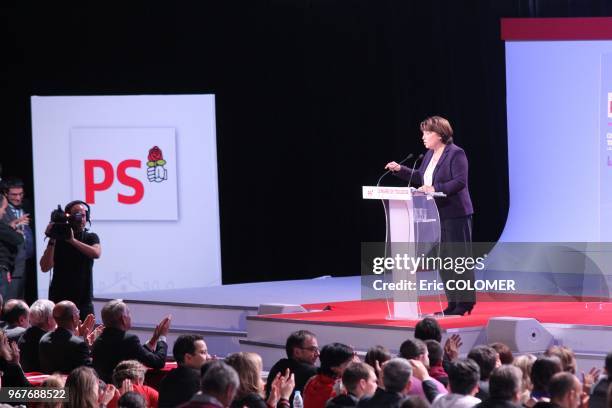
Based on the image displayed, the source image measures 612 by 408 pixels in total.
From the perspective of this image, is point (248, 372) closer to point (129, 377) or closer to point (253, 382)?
point (253, 382)

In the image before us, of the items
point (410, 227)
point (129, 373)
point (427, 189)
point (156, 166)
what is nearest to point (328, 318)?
point (410, 227)

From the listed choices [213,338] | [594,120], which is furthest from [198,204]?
[594,120]

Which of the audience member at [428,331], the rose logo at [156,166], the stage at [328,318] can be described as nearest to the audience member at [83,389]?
the audience member at [428,331]

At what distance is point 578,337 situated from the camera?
6703 mm

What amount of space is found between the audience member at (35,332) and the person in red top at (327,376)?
5.91 feet

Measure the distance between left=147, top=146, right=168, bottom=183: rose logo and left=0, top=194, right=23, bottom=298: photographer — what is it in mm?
1627

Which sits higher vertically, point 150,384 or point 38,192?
point 38,192

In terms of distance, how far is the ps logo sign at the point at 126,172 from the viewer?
10.1 meters

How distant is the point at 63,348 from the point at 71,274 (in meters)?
1.58

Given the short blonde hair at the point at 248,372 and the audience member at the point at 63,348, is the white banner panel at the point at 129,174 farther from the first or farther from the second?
the short blonde hair at the point at 248,372

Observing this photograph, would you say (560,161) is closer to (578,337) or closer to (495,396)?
(578,337)

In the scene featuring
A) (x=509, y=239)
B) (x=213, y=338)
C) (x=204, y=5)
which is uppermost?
(x=204, y=5)

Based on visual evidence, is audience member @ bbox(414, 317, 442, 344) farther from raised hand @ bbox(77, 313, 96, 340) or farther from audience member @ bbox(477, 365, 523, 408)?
raised hand @ bbox(77, 313, 96, 340)

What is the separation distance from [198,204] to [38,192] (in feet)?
4.81
